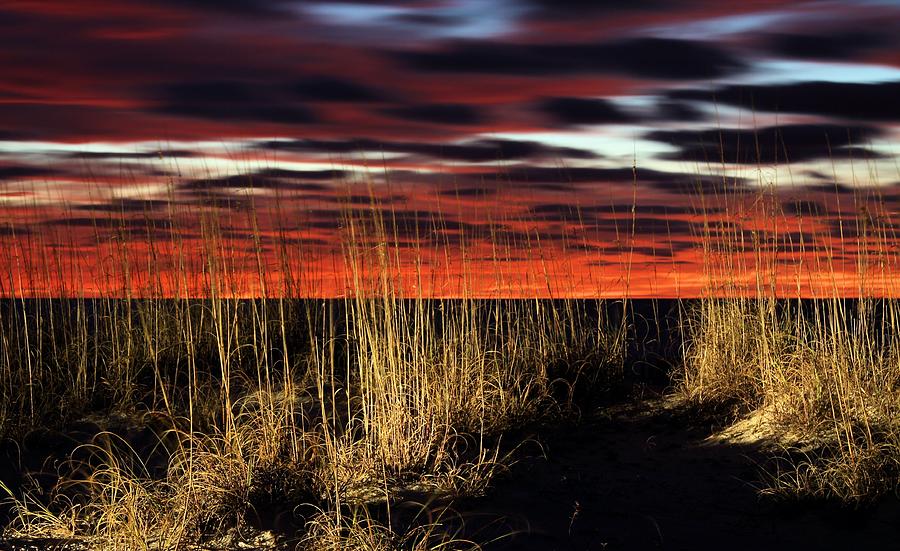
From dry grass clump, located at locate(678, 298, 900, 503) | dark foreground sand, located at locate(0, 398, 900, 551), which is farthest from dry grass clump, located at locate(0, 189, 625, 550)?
dry grass clump, located at locate(678, 298, 900, 503)

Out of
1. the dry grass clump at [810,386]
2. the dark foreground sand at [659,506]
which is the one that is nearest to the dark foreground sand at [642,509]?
the dark foreground sand at [659,506]

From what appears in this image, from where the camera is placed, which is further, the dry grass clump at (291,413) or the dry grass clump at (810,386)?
the dry grass clump at (810,386)

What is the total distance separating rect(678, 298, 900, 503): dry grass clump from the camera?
3.74 metres

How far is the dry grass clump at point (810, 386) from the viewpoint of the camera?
3.74m

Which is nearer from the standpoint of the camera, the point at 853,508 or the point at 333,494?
the point at 333,494

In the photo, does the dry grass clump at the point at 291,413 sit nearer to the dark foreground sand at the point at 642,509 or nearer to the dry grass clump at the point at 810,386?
the dark foreground sand at the point at 642,509

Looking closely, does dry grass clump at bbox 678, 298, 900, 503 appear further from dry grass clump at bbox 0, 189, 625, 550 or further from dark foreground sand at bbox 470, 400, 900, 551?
dry grass clump at bbox 0, 189, 625, 550

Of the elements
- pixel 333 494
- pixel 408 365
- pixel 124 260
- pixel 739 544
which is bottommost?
pixel 739 544

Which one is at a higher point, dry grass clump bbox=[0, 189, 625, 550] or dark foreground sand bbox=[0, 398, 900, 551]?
dry grass clump bbox=[0, 189, 625, 550]

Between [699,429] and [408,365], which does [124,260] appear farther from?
[699,429]

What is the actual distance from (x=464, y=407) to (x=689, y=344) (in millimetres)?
2141

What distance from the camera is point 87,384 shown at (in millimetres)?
5566

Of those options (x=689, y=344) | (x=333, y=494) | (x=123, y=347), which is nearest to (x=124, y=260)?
(x=123, y=347)

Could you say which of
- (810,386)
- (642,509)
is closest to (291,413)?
(642,509)
